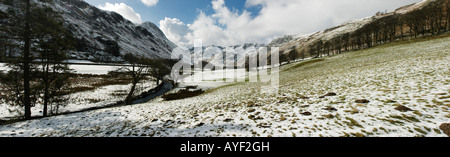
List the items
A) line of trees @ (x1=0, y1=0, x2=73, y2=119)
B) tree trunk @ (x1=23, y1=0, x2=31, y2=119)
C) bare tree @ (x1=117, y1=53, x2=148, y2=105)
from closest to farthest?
1. line of trees @ (x1=0, y1=0, x2=73, y2=119)
2. tree trunk @ (x1=23, y1=0, x2=31, y2=119)
3. bare tree @ (x1=117, y1=53, x2=148, y2=105)

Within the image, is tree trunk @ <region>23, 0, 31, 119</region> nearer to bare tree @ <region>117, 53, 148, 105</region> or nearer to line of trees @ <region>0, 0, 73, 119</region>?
line of trees @ <region>0, 0, 73, 119</region>

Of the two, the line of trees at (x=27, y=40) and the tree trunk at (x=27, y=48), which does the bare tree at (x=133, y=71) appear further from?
the tree trunk at (x=27, y=48)

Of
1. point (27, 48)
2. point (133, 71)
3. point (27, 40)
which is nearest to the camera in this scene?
point (27, 40)

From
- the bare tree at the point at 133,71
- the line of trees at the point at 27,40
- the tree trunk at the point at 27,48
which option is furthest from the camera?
the bare tree at the point at 133,71

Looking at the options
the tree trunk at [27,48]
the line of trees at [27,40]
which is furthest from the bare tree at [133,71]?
the tree trunk at [27,48]

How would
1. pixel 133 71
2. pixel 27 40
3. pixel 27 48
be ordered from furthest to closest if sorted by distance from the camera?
pixel 133 71 → pixel 27 48 → pixel 27 40

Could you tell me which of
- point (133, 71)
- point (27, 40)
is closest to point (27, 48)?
point (27, 40)

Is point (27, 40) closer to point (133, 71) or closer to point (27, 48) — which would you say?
point (27, 48)

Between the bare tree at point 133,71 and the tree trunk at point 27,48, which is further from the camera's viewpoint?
the bare tree at point 133,71

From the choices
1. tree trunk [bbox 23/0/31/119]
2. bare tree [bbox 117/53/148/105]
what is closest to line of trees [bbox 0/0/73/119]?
tree trunk [bbox 23/0/31/119]

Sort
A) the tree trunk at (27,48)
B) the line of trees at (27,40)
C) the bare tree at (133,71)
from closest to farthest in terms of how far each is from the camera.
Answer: the line of trees at (27,40), the tree trunk at (27,48), the bare tree at (133,71)

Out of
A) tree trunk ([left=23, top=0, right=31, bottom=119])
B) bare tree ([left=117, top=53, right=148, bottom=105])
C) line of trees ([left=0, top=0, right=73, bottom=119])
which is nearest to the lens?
line of trees ([left=0, top=0, right=73, bottom=119])
